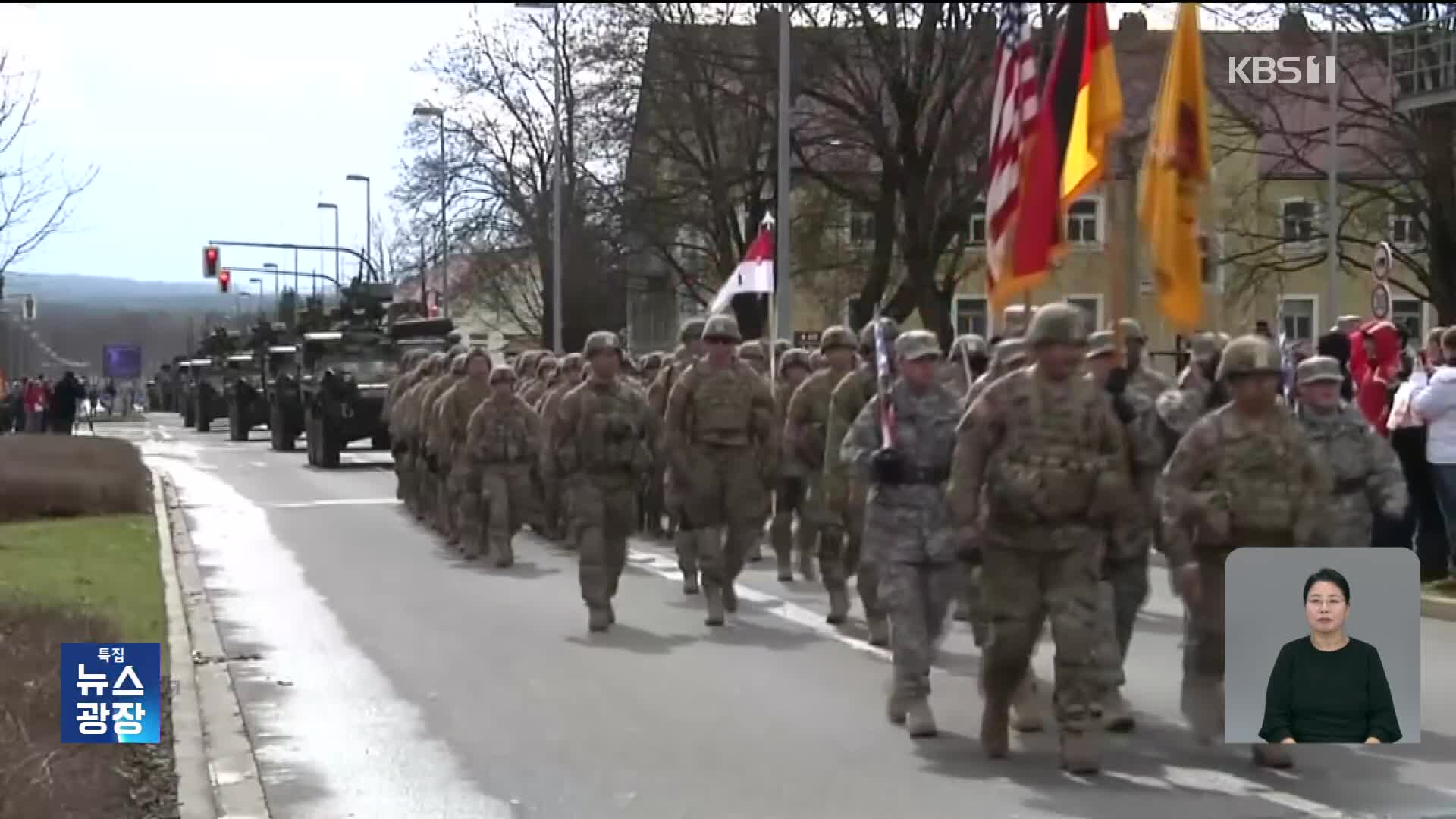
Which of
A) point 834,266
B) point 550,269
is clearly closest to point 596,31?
point 834,266

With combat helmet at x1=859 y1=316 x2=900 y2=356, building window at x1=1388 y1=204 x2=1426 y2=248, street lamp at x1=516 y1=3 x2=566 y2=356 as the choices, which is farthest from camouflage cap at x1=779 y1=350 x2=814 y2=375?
street lamp at x1=516 y1=3 x2=566 y2=356

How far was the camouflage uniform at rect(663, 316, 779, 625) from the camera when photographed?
13188mm

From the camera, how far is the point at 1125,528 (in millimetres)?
8508

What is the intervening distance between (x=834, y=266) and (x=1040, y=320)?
3285 centimetres

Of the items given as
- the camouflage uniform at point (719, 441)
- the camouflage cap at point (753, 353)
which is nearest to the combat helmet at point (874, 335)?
the camouflage uniform at point (719, 441)

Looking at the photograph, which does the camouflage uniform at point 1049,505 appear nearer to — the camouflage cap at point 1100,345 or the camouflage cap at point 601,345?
the camouflage cap at point 1100,345

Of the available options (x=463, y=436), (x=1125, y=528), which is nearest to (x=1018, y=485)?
(x=1125, y=528)

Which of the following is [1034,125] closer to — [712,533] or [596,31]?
[712,533]

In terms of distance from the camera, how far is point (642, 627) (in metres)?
13.7

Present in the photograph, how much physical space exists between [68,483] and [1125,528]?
17.8 metres

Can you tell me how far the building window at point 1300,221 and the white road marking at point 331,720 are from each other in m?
27.1

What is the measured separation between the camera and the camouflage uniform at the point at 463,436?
18469 mm

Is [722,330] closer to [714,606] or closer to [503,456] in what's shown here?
[714,606]

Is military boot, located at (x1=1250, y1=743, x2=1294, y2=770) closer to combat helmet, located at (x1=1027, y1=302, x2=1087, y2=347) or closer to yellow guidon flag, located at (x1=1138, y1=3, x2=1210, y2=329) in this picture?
combat helmet, located at (x1=1027, y1=302, x2=1087, y2=347)
